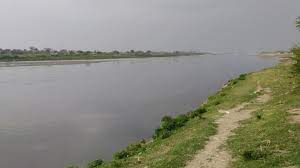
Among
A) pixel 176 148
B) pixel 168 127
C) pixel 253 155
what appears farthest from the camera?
pixel 168 127

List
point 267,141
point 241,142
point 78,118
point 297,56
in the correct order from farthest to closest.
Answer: point 78,118 → point 297,56 → point 241,142 → point 267,141

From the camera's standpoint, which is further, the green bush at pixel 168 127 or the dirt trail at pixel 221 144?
the green bush at pixel 168 127

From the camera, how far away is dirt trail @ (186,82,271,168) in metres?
13.4

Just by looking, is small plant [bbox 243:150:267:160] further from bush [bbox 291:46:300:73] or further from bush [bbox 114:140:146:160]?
bush [bbox 291:46:300:73]

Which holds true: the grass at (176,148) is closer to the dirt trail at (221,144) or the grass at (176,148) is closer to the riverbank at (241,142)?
the riverbank at (241,142)

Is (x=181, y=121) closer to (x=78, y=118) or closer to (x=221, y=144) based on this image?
(x=221, y=144)

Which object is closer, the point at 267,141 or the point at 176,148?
the point at 267,141

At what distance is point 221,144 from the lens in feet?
51.3

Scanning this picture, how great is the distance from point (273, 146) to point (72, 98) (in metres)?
36.2

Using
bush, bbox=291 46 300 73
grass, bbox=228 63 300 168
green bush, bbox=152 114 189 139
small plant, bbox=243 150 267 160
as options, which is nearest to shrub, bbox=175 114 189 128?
green bush, bbox=152 114 189 139

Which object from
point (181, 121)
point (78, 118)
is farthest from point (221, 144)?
point (78, 118)

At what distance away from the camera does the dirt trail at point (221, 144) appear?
44.1 ft

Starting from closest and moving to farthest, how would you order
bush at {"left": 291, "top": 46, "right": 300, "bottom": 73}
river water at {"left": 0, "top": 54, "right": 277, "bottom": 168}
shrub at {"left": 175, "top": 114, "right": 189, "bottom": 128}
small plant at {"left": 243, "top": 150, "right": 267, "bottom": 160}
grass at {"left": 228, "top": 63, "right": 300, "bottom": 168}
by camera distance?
grass at {"left": 228, "top": 63, "right": 300, "bottom": 168}, small plant at {"left": 243, "top": 150, "right": 267, "bottom": 160}, shrub at {"left": 175, "top": 114, "right": 189, "bottom": 128}, river water at {"left": 0, "top": 54, "right": 277, "bottom": 168}, bush at {"left": 291, "top": 46, "right": 300, "bottom": 73}

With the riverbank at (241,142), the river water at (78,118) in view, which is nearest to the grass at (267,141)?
the riverbank at (241,142)
